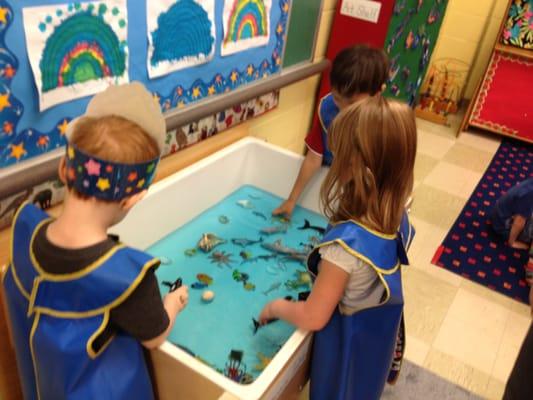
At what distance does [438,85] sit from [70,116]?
4.00 metres

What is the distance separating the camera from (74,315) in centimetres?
74

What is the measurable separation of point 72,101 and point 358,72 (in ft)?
2.73

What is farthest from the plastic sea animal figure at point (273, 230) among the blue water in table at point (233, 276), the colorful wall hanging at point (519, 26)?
the colorful wall hanging at point (519, 26)

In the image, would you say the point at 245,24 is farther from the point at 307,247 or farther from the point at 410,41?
the point at 410,41

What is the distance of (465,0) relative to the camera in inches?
163

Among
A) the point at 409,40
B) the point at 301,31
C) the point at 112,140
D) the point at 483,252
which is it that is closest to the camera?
the point at 112,140

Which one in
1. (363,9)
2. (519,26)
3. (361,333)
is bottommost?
(361,333)

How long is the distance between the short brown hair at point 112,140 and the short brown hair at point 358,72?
0.86 metres

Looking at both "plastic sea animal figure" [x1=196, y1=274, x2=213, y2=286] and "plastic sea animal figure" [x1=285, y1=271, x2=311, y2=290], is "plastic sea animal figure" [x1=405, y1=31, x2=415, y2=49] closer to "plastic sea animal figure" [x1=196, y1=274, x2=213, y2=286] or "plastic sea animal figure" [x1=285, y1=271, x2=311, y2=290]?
"plastic sea animal figure" [x1=285, y1=271, x2=311, y2=290]

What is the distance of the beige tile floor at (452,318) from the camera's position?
1.73m

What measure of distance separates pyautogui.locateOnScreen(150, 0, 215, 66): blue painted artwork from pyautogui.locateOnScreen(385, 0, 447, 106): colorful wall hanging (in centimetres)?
109

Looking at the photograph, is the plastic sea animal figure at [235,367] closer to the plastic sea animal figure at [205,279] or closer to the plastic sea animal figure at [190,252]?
the plastic sea animal figure at [205,279]

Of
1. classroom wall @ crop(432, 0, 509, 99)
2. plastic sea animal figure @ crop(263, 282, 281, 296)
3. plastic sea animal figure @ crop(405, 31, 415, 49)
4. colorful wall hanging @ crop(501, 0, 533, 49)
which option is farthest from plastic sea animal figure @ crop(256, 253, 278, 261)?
classroom wall @ crop(432, 0, 509, 99)

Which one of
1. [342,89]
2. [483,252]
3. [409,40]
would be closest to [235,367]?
[342,89]
